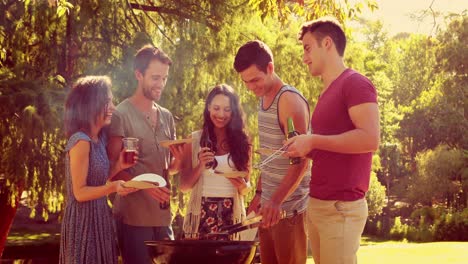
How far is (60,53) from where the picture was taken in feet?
36.4

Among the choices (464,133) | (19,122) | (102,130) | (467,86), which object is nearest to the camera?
(102,130)

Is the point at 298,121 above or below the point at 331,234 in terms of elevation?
above

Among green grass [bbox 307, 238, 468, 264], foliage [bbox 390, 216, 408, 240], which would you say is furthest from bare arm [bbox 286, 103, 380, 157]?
foliage [bbox 390, 216, 408, 240]

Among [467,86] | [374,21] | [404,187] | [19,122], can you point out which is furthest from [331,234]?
[374,21]

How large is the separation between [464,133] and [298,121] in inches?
1210

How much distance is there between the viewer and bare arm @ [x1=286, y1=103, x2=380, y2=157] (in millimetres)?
2742

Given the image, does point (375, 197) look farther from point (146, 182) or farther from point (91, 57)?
point (146, 182)

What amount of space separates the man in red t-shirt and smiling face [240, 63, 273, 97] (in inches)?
22.0

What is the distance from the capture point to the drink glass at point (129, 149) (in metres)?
3.41

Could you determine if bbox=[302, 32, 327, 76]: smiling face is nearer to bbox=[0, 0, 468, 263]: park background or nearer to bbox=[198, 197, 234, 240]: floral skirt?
bbox=[198, 197, 234, 240]: floral skirt

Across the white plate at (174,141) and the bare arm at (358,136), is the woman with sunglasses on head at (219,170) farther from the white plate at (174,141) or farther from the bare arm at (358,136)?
the bare arm at (358,136)

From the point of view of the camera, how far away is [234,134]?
4.00 meters

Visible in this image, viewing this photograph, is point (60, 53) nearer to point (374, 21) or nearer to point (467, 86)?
point (467, 86)

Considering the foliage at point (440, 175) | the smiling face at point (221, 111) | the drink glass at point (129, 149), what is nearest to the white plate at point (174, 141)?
the drink glass at point (129, 149)
